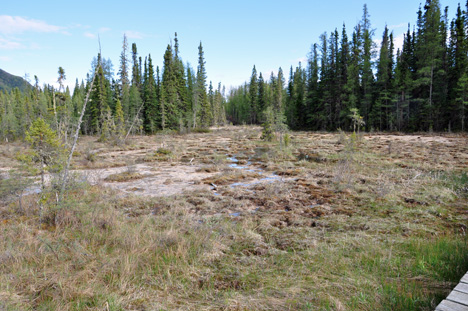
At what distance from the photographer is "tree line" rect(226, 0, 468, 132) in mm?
32750

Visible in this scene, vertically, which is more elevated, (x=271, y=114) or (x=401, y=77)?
(x=401, y=77)

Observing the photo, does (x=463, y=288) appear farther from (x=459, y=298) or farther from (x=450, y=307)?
(x=450, y=307)

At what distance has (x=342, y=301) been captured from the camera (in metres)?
3.18

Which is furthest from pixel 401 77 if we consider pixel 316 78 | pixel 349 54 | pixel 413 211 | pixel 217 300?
pixel 217 300

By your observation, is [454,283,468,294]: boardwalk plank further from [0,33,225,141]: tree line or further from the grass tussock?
[0,33,225,141]: tree line

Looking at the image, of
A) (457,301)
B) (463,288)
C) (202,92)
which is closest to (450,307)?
(457,301)

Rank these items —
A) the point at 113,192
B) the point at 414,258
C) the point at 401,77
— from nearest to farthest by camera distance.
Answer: the point at 414,258 → the point at 113,192 → the point at 401,77

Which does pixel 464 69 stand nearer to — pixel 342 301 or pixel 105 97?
pixel 342 301

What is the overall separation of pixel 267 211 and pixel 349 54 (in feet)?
145

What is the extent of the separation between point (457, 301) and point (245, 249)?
323 cm

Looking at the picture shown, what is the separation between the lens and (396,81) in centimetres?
3528

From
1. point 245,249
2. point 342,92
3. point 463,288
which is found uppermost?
point 342,92

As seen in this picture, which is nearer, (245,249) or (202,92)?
(245,249)

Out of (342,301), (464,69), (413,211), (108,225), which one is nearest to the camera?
(342,301)
